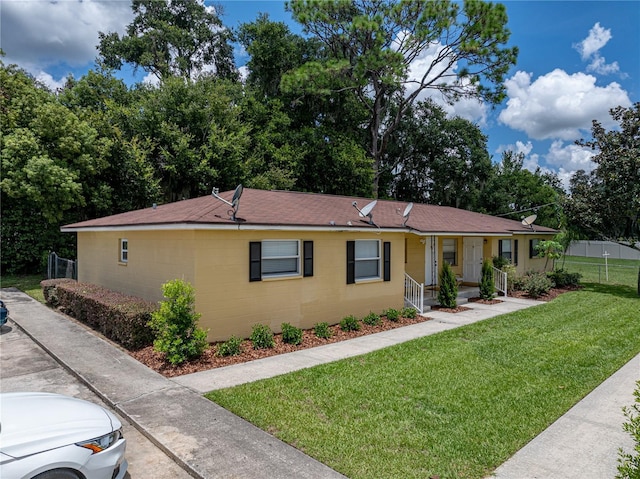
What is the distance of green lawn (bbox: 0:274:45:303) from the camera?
15.1 meters

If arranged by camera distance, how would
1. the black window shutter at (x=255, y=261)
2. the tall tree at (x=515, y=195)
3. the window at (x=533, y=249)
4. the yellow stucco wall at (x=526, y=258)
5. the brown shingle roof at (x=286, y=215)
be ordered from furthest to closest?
the tall tree at (x=515, y=195)
the window at (x=533, y=249)
the yellow stucco wall at (x=526, y=258)
the black window shutter at (x=255, y=261)
the brown shingle roof at (x=286, y=215)

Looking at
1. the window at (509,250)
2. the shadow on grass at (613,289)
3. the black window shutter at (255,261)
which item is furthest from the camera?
the window at (509,250)

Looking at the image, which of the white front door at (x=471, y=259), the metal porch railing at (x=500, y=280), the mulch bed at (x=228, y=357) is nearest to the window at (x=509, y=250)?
the white front door at (x=471, y=259)

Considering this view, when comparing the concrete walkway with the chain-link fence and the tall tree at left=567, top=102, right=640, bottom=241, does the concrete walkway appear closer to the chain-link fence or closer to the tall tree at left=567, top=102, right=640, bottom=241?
the chain-link fence

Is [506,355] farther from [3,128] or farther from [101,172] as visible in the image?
[3,128]

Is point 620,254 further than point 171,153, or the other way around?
point 620,254

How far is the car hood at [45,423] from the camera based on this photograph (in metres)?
2.96

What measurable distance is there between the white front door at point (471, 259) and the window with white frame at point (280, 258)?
34.4 ft

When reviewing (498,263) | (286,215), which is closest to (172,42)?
(286,215)

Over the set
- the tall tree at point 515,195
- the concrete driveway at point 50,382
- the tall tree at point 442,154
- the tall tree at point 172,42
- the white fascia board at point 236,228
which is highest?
the tall tree at point 172,42

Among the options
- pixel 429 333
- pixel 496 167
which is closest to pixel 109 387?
pixel 429 333

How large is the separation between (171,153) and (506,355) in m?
20.0

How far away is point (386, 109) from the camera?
3106 cm

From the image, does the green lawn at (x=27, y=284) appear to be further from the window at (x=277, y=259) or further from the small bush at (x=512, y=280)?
the small bush at (x=512, y=280)
